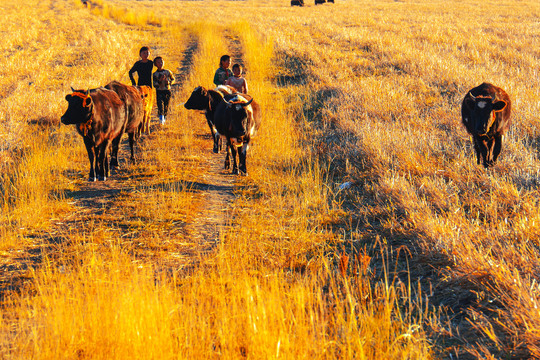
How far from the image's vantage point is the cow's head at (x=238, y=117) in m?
8.26

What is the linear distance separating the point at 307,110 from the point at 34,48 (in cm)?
1655

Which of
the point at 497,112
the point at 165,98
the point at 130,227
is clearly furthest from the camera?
the point at 165,98

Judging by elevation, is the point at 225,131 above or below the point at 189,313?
above

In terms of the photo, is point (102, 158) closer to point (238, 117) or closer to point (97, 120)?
point (97, 120)

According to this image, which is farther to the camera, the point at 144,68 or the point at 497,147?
the point at 144,68

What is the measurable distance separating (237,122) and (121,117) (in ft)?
6.84

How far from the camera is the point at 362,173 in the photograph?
8.00 metres

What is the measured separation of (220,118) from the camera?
8.69m

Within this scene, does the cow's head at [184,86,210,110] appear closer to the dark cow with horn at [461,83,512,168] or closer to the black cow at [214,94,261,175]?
the black cow at [214,94,261,175]

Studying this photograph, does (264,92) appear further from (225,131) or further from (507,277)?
(507,277)

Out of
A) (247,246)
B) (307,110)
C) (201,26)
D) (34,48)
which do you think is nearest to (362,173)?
(247,246)

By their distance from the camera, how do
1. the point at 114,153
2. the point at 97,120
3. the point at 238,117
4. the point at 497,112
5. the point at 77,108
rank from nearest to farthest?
the point at 77,108, the point at 97,120, the point at 497,112, the point at 238,117, the point at 114,153

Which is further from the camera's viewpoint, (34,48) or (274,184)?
(34,48)

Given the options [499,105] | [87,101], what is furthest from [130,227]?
[499,105]
